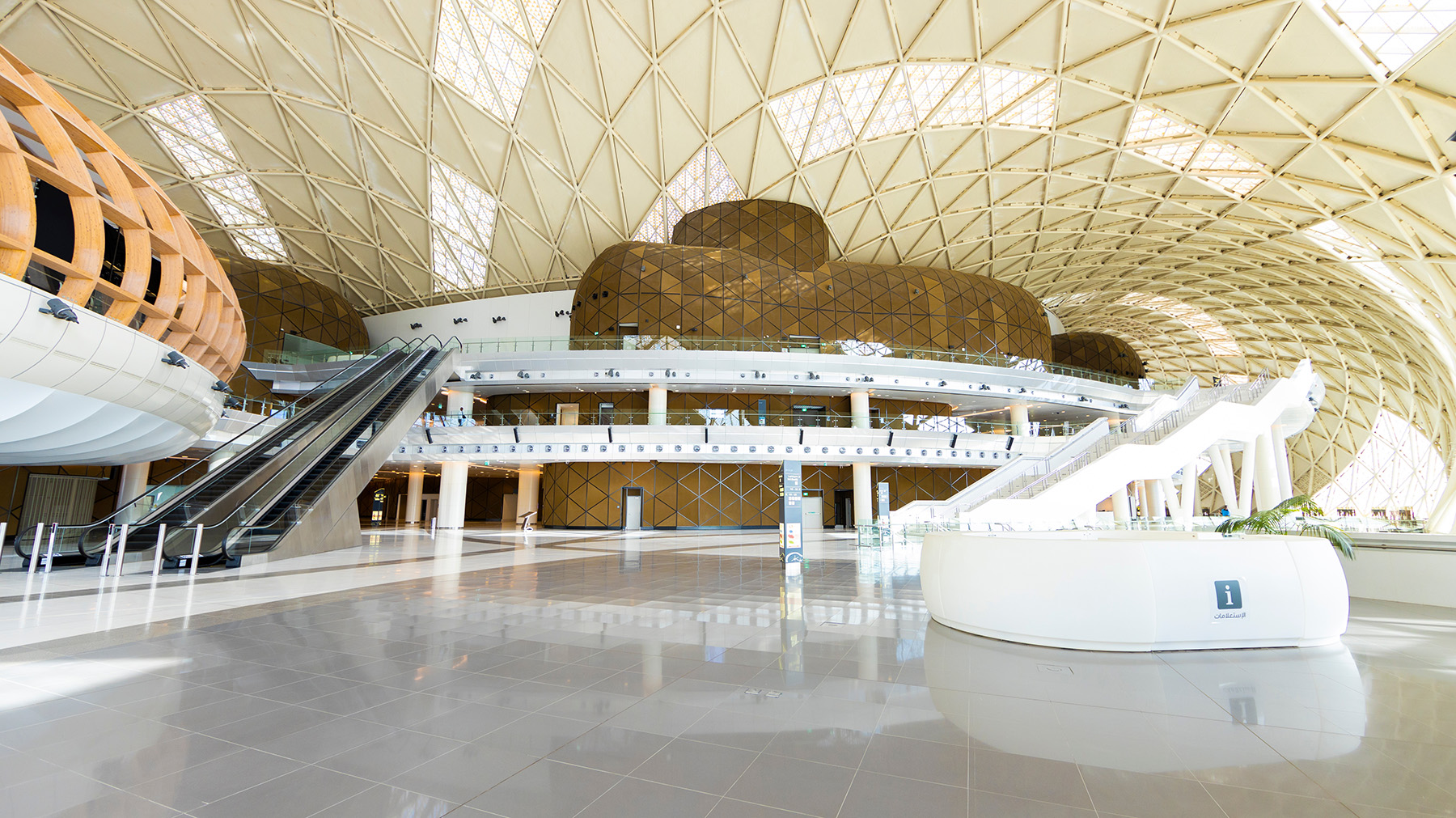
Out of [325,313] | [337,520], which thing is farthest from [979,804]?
[325,313]

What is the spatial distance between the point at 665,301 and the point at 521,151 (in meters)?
12.1

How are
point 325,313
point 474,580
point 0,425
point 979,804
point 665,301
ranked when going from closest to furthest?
1. point 979,804
2. point 474,580
3. point 0,425
4. point 665,301
5. point 325,313

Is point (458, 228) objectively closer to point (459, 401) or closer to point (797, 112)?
point (459, 401)

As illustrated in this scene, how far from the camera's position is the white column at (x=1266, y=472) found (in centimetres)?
2391

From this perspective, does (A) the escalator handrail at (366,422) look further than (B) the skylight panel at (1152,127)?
No

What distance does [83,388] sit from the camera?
43.6ft

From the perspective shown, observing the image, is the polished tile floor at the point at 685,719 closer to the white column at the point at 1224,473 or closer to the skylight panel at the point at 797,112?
the white column at the point at 1224,473

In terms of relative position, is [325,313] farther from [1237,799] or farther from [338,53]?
[1237,799]

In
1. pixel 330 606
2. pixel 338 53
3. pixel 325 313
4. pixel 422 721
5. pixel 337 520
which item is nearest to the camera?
pixel 422 721

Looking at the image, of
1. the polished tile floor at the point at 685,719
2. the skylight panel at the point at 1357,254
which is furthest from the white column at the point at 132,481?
the skylight panel at the point at 1357,254

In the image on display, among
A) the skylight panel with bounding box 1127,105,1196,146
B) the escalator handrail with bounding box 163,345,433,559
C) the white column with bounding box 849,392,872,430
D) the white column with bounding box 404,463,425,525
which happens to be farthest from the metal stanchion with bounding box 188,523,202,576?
the skylight panel with bounding box 1127,105,1196,146

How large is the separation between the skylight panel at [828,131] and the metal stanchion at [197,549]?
1268 inches

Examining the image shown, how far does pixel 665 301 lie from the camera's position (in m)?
38.5

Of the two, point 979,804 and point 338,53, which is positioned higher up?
point 338,53
